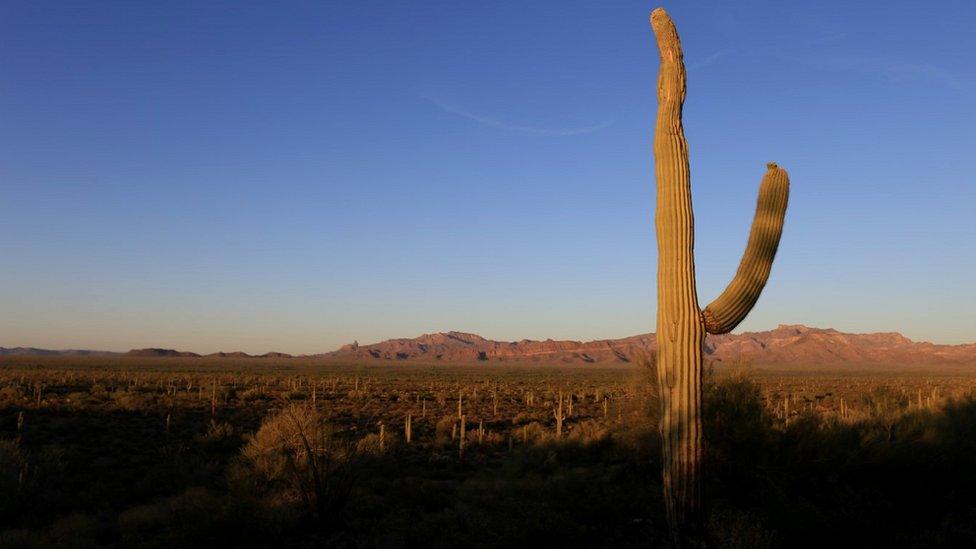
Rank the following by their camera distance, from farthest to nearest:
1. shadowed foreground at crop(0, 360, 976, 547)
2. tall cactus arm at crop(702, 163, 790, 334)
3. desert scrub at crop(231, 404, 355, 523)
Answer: desert scrub at crop(231, 404, 355, 523) < shadowed foreground at crop(0, 360, 976, 547) < tall cactus arm at crop(702, 163, 790, 334)

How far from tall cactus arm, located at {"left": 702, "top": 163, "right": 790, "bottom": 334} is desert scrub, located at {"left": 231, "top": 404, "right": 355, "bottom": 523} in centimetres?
756

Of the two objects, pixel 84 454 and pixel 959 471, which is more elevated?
pixel 959 471

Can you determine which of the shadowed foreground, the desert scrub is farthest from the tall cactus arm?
the desert scrub

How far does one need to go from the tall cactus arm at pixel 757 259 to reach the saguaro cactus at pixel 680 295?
0.01m

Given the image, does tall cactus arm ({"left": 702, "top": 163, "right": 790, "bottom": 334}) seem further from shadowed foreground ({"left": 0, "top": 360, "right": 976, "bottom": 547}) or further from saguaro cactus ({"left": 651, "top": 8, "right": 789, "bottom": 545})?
shadowed foreground ({"left": 0, "top": 360, "right": 976, "bottom": 547})

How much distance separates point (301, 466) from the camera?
12.5 metres

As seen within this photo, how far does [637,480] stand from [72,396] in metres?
31.9

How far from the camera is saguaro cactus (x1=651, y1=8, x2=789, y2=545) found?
732 cm

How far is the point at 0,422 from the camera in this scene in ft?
79.7

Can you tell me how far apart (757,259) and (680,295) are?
5.28 ft

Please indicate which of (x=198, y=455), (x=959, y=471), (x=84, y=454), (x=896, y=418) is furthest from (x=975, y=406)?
(x=84, y=454)

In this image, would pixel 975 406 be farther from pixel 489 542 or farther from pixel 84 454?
pixel 84 454

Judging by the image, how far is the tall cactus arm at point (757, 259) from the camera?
805 cm

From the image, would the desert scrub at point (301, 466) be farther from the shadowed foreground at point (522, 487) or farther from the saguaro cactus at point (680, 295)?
the saguaro cactus at point (680, 295)
